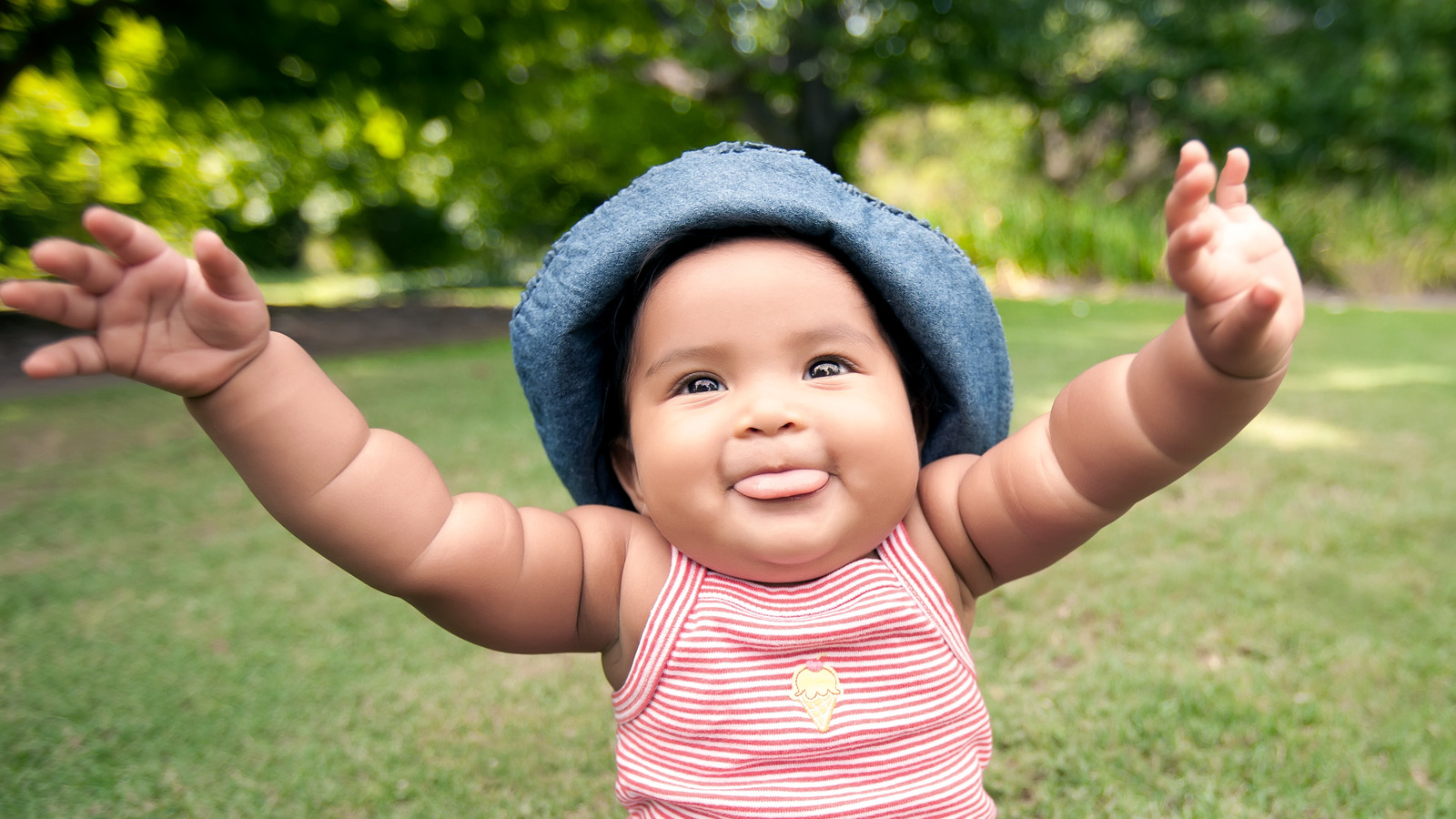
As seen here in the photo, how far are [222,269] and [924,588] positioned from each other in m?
1.05

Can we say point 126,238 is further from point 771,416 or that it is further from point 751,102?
point 751,102

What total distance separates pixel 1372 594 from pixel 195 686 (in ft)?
10.6

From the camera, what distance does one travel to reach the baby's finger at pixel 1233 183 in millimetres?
1146

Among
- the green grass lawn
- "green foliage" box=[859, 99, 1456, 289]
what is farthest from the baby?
"green foliage" box=[859, 99, 1456, 289]

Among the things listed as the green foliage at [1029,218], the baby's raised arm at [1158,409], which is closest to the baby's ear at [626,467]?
the baby's raised arm at [1158,409]

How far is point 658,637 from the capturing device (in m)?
1.45

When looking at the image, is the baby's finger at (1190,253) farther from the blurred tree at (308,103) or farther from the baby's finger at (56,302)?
the blurred tree at (308,103)

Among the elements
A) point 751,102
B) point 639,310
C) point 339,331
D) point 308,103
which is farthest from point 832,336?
point 751,102

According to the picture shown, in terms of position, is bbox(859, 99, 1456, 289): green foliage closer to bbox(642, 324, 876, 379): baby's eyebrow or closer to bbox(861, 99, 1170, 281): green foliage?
bbox(861, 99, 1170, 281): green foliage

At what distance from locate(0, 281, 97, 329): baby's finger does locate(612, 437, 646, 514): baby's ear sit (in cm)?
86

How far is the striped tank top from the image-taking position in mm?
1407

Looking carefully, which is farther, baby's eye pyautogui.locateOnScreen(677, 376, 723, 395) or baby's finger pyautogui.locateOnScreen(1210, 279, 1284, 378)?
baby's eye pyautogui.locateOnScreen(677, 376, 723, 395)

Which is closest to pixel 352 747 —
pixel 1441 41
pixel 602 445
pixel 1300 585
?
pixel 602 445

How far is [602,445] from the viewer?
179 cm
